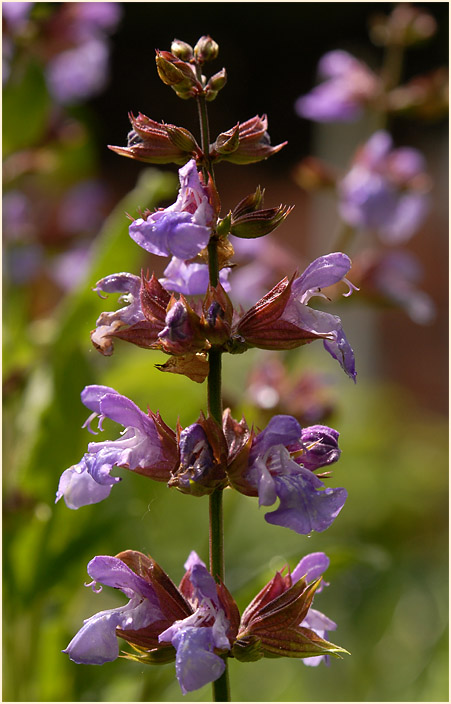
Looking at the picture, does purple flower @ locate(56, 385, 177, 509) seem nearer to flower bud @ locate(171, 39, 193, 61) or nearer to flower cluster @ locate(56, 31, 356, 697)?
flower cluster @ locate(56, 31, 356, 697)

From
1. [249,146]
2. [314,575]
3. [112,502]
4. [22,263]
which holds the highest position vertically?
[249,146]

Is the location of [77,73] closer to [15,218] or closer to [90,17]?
[90,17]

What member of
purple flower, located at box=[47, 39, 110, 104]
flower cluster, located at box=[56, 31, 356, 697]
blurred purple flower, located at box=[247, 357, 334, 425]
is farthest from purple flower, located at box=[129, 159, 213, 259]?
purple flower, located at box=[47, 39, 110, 104]

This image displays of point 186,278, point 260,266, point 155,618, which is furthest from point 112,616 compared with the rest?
point 260,266

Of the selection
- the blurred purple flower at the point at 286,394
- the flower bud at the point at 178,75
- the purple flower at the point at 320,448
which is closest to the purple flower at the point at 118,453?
the purple flower at the point at 320,448

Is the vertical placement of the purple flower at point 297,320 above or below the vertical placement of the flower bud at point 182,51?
below

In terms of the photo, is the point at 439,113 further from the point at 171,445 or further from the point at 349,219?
the point at 171,445

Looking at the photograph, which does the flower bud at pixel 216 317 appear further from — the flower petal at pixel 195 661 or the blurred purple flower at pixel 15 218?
the blurred purple flower at pixel 15 218
